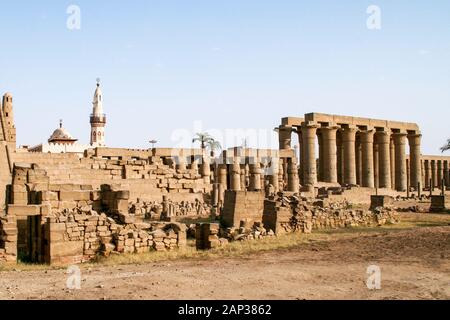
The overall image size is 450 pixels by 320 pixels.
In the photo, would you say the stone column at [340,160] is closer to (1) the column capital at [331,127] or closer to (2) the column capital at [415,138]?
(1) the column capital at [331,127]

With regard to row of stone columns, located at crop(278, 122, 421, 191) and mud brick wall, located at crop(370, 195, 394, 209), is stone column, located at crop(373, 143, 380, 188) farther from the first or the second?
mud brick wall, located at crop(370, 195, 394, 209)

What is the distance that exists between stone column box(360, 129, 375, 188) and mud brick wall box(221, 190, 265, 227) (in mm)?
27289

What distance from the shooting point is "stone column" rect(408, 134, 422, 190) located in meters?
50.4

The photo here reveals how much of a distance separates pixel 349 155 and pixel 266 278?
114 ft

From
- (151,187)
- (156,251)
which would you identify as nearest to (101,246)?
(156,251)

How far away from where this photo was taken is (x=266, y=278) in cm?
1073

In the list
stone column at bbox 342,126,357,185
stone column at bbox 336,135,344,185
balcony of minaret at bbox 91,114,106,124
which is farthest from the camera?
balcony of minaret at bbox 91,114,106,124

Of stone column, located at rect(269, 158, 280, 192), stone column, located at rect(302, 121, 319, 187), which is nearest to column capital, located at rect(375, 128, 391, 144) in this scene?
stone column, located at rect(302, 121, 319, 187)

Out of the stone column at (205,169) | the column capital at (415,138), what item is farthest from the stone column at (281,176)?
the column capital at (415,138)

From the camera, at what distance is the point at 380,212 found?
80.3ft

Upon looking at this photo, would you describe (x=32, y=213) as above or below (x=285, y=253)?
above

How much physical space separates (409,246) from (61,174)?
17.7 m

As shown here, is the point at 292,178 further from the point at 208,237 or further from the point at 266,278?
the point at 266,278
